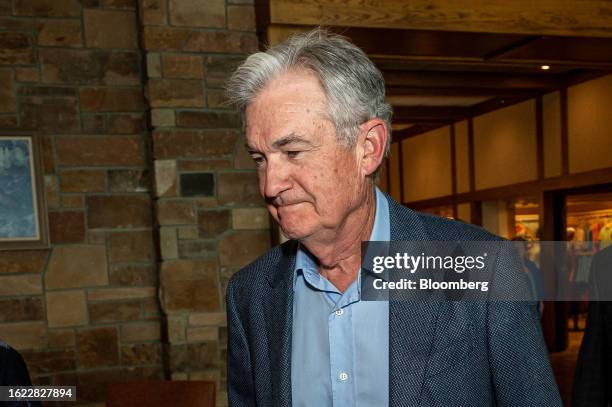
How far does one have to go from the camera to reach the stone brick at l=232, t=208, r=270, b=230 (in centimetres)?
310

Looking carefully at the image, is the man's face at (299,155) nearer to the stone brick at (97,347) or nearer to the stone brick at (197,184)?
the stone brick at (197,184)

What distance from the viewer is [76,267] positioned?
10.4 feet

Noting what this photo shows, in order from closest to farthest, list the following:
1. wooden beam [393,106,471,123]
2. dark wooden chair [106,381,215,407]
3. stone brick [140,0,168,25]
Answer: dark wooden chair [106,381,215,407]
stone brick [140,0,168,25]
wooden beam [393,106,471,123]

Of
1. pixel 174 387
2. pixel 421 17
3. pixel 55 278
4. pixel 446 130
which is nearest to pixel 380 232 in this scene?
pixel 174 387

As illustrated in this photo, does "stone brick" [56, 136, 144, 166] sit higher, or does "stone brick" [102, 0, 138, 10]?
"stone brick" [102, 0, 138, 10]

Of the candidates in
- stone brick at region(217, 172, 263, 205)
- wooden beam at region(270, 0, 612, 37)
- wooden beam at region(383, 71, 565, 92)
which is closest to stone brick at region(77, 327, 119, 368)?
stone brick at region(217, 172, 263, 205)

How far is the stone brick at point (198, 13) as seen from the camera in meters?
2.96

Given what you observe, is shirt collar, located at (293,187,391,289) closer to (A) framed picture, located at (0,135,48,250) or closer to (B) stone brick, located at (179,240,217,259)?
(B) stone brick, located at (179,240,217,259)

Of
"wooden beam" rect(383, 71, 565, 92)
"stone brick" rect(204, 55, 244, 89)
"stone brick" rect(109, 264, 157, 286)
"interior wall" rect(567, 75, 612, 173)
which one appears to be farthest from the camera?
"interior wall" rect(567, 75, 612, 173)

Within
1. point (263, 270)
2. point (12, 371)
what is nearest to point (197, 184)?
point (12, 371)

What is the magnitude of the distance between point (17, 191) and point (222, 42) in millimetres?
1471

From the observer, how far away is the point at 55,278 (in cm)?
315

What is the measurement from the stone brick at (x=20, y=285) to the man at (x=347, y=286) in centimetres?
251

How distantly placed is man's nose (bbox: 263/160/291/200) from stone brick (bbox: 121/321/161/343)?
2.63 meters
